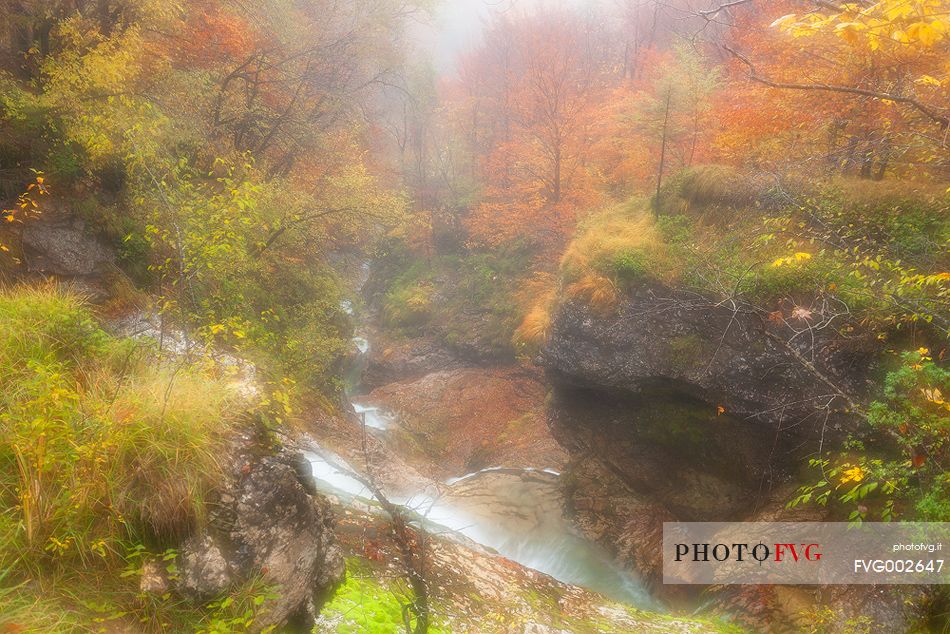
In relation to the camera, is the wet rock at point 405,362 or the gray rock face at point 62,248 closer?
the gray rock face at point 62,248

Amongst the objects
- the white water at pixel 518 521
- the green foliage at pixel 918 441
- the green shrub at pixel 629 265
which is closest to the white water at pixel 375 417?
the white water at pixel 518 521

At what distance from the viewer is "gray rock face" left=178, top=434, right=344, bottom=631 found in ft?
11.0

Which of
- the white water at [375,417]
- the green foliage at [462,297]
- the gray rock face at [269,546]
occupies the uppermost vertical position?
the gray rock face at [269,546]

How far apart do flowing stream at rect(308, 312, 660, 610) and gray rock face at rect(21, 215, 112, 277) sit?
5.30 m

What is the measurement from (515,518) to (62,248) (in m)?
10.8

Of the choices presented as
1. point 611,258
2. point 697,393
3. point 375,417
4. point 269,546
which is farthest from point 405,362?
point 269,546

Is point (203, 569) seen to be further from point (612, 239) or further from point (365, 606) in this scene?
point (612, 239)

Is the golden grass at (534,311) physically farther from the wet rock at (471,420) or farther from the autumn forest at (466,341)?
the wet rock at (471,420)

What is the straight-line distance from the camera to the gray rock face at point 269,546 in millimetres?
3346

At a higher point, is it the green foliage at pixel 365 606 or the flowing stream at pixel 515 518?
A: the green foliage at pixel 365 606

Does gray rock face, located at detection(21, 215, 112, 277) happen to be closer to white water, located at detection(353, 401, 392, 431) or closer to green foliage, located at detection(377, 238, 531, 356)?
white water, located at detection(353, 401, 392, 431)

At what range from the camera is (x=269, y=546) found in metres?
3.74

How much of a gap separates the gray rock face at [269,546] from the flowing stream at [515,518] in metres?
3.25

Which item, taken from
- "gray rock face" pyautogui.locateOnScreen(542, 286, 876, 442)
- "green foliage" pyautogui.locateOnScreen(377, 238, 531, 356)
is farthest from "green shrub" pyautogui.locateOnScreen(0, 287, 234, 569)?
"green foliage" pyautogui.locateOnScreen(377, 238, 531, 356)
